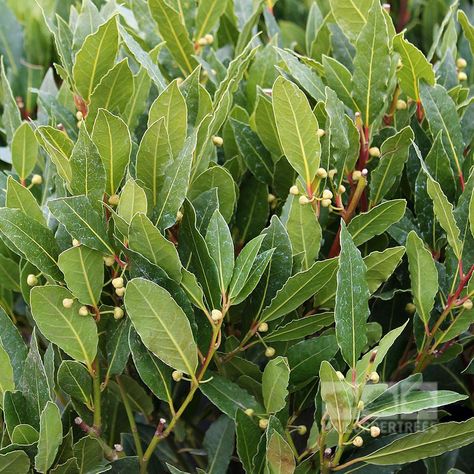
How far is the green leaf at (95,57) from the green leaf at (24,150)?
13cm

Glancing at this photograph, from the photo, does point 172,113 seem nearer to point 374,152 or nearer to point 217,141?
point 217,141

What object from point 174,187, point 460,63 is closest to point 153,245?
point 174,187

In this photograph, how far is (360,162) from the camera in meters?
1.35

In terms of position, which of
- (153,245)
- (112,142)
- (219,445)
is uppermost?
(112,142)

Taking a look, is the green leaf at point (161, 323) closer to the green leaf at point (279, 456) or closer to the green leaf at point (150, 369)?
the green leaf at point (150, 369)

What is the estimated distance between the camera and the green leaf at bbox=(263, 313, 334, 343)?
4.08ft

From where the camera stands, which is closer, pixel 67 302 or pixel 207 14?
pixel 67 302

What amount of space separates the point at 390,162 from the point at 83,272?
51cm

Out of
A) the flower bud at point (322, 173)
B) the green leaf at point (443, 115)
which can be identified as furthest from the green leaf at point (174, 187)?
the green leaf at point (443, 115)

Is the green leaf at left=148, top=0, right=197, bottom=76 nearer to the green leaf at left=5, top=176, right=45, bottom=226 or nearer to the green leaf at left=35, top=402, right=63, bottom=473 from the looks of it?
the green leaf at left=5, top=176, right=45, bottom=226

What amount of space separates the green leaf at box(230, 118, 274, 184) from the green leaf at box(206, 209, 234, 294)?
0.27 meters

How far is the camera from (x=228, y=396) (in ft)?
4.03

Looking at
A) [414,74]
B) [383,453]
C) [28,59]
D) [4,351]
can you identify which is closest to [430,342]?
[383,453]

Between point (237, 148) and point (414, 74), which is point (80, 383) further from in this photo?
point (414, 74)
